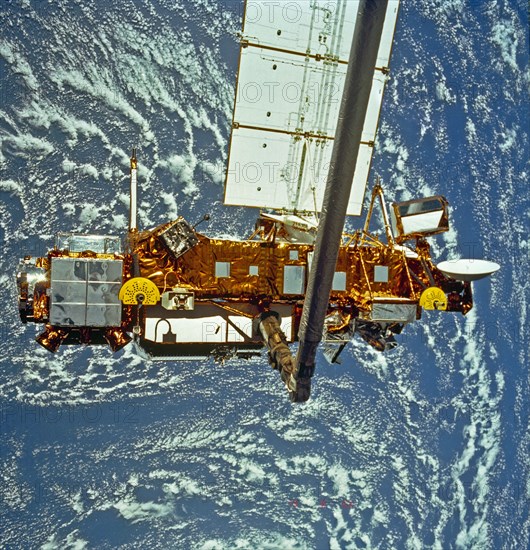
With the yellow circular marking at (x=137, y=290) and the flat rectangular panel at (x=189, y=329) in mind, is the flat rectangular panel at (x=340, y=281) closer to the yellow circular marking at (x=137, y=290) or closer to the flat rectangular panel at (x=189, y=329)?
the flat rectangular panel at (x=189, y=329)

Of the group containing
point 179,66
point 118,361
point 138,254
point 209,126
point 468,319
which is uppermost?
point 179,66

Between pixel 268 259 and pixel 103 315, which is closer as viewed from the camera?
pixel 103 315

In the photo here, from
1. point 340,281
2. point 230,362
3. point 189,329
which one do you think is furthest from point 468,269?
point 230,362

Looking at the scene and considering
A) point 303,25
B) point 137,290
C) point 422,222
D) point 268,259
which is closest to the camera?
point 137,290

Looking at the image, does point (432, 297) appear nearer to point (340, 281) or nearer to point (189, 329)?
point (340, 281)

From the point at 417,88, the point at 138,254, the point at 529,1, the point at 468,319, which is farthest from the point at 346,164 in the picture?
the point at 529,1

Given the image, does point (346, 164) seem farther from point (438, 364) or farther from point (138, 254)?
point (438, 364)
